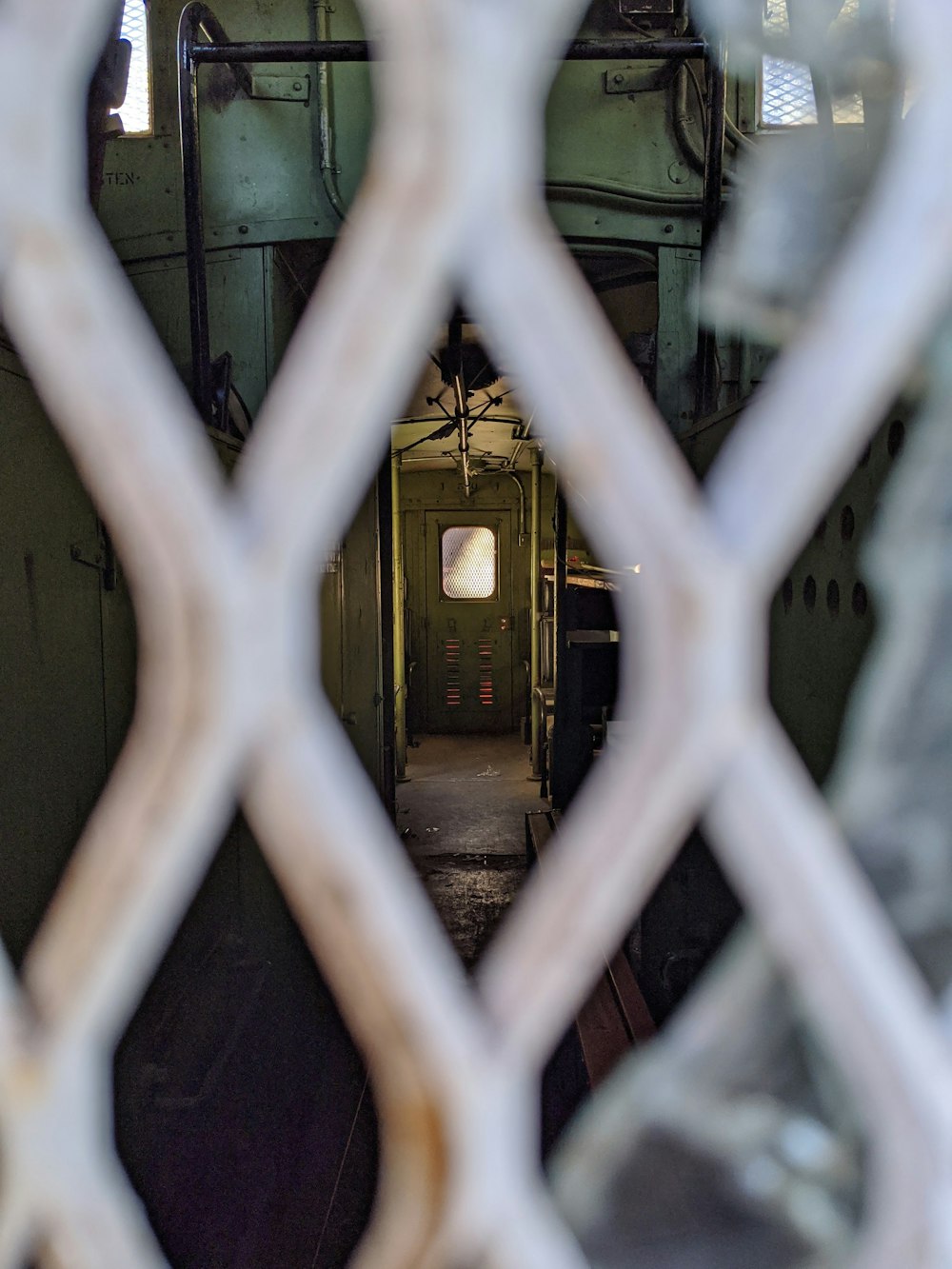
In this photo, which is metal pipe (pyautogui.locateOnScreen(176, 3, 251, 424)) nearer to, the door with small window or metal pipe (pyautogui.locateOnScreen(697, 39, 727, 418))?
metal pipe (pyautogui.locateOnScreen(697, 39, 727, 418))

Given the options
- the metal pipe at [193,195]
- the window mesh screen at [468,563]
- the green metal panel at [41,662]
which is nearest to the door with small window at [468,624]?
the window mesh screen at [468,563]

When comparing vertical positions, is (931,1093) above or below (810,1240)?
above

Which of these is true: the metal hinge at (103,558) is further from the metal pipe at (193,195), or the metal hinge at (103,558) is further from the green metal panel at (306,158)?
the green metal panel at (306,158)

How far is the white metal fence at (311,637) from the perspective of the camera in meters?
0.40

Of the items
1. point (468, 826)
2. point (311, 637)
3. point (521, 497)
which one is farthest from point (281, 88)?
point (521, 497)

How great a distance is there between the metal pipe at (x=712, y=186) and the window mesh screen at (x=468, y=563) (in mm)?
6326

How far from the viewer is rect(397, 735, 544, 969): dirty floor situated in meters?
4.05

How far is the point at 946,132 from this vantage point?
1.47 ft

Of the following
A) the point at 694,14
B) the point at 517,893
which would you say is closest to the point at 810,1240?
the point at 694,14

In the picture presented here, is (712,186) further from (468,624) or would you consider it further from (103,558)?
(468,624)

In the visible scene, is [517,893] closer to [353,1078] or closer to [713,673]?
[353,1078]

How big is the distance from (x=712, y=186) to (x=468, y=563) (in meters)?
6.69

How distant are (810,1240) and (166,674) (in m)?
0.65

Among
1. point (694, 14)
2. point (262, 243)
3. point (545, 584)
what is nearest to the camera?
point (694, 14)
